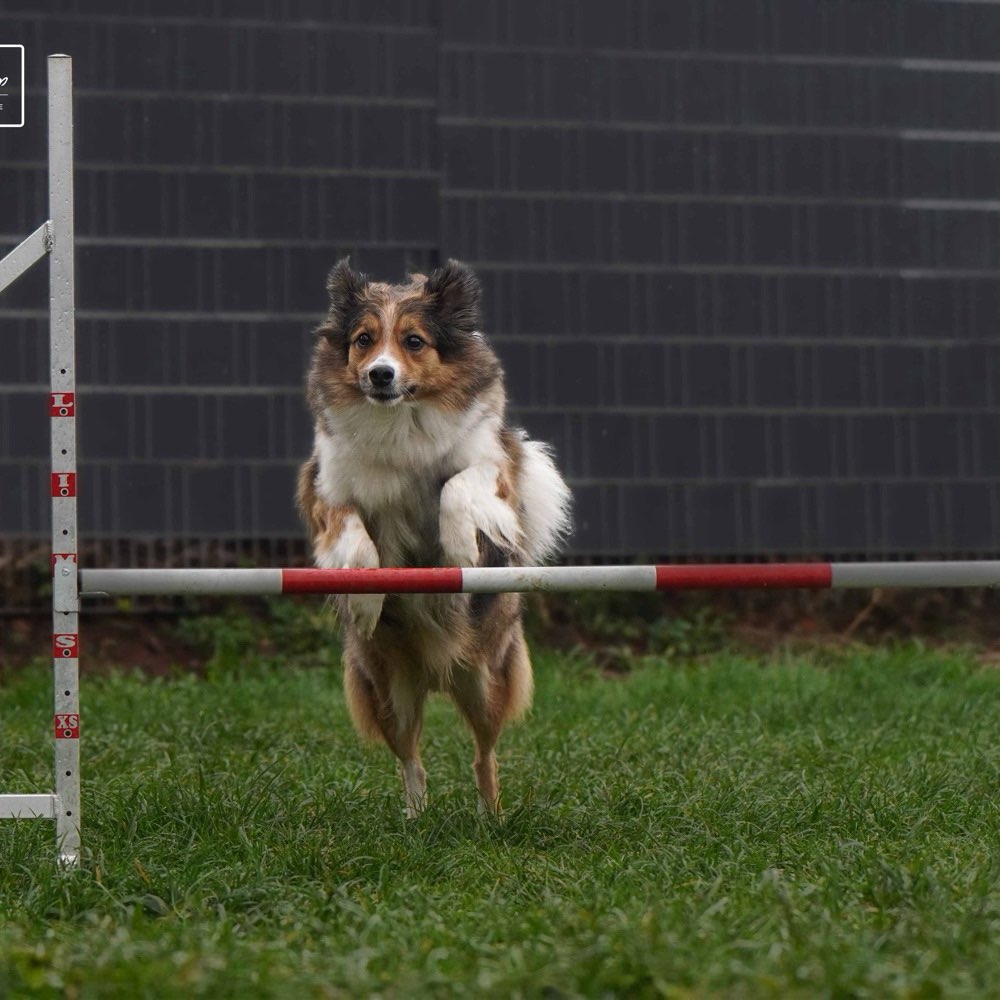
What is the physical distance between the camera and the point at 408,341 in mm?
5496

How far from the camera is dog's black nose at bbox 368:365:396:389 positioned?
5.32 metres

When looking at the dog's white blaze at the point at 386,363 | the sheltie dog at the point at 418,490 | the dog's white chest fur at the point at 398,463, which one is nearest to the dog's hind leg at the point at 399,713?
the sheltie dog at the point at 418,490

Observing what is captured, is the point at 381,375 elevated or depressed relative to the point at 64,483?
elevated

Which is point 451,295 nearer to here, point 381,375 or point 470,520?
point 381,375

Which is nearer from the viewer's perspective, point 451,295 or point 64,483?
point 64,483

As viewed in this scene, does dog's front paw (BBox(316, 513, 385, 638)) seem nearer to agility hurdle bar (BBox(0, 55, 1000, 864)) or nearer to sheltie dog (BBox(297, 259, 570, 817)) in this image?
sheltie dog (BBox(297, 259, 570, 817))

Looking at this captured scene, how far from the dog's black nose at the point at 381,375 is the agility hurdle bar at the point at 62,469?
1.04m

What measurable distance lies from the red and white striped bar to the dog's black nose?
939mm

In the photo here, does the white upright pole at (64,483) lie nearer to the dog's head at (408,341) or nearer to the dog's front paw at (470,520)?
the dog's head at (408,341)

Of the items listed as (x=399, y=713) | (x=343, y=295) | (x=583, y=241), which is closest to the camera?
(x=343, y=295)

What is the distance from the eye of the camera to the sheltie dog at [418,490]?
5.41m

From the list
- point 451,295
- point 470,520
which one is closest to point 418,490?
point 470,520

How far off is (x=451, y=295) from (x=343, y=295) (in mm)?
376

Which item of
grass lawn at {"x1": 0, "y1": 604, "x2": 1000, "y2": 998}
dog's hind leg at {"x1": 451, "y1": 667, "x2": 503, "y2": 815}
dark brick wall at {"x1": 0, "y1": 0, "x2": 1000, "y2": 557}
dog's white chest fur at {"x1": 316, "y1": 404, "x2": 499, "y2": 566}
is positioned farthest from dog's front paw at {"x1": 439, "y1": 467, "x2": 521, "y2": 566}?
dark brick wall at {"x1": 0, "y1": 0, "x2": 1000, "y2": 557}
